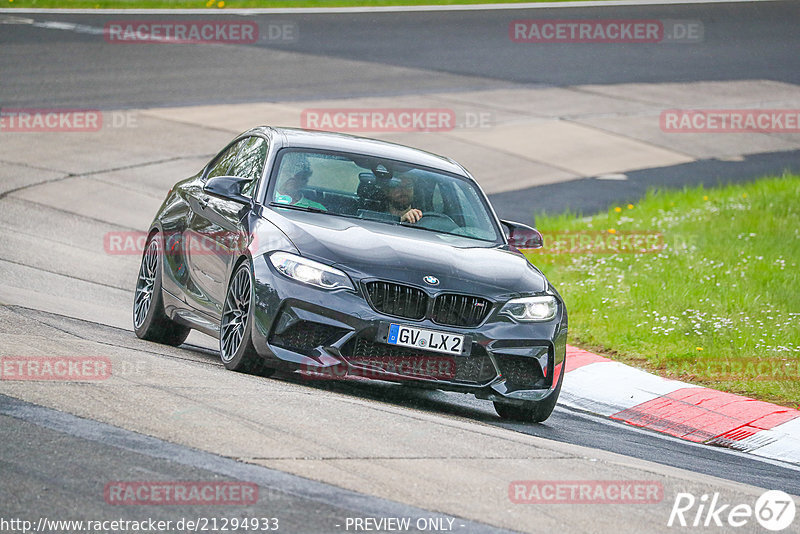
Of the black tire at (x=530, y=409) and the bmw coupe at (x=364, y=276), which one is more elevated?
the bmw coupe at (x=364, y=276)

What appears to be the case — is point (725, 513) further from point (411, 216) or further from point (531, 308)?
point (411, 216)

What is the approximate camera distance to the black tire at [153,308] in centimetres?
988

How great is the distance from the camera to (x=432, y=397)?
9.24 m

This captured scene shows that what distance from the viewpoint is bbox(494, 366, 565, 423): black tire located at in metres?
8.33

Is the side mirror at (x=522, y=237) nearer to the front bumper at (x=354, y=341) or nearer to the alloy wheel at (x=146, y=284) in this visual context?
the front bumper at (x=354, y=341)

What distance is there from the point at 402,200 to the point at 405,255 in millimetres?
1091

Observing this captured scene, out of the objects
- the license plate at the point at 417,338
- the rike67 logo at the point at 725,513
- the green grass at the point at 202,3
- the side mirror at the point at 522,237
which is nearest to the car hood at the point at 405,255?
the license plate at the point at 417,338

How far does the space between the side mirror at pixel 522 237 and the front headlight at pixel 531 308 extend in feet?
3.44

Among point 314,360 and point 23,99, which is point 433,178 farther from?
point 23,99

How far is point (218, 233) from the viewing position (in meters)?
8.89

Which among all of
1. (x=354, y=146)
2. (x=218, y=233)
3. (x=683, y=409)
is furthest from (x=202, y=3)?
(x=683, y=409)

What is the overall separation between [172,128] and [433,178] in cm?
1263

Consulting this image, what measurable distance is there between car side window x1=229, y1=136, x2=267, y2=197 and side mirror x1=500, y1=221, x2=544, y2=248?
1833mm

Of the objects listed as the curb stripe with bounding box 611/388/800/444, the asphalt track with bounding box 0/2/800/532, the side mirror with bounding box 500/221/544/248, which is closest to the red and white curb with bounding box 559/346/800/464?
the curb stripe with bounding box 611/388/800/444
